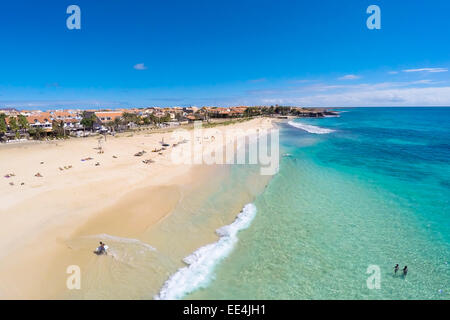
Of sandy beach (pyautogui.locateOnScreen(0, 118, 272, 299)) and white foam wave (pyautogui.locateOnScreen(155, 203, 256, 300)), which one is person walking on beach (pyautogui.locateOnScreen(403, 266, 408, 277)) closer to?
white foam wave (pyautogui.locateOnScreen(155, 203, 256, 300))

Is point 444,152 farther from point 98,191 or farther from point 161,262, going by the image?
point 98,191

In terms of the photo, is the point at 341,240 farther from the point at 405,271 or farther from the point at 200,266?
the point at 200,266

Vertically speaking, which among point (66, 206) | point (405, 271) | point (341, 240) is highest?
point (66, 206)

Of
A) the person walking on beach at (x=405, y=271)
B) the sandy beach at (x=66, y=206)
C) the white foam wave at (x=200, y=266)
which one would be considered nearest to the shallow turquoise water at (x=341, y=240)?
the person walking on beach at (x=405, y=271)

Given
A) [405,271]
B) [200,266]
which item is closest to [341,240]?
[405,271]

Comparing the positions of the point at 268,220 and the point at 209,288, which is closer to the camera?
the point at 209,288

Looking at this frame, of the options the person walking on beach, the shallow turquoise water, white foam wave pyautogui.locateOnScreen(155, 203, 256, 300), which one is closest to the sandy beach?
white foam wave pyautogui.locateOnScreen(155, 203, 256, 300)
